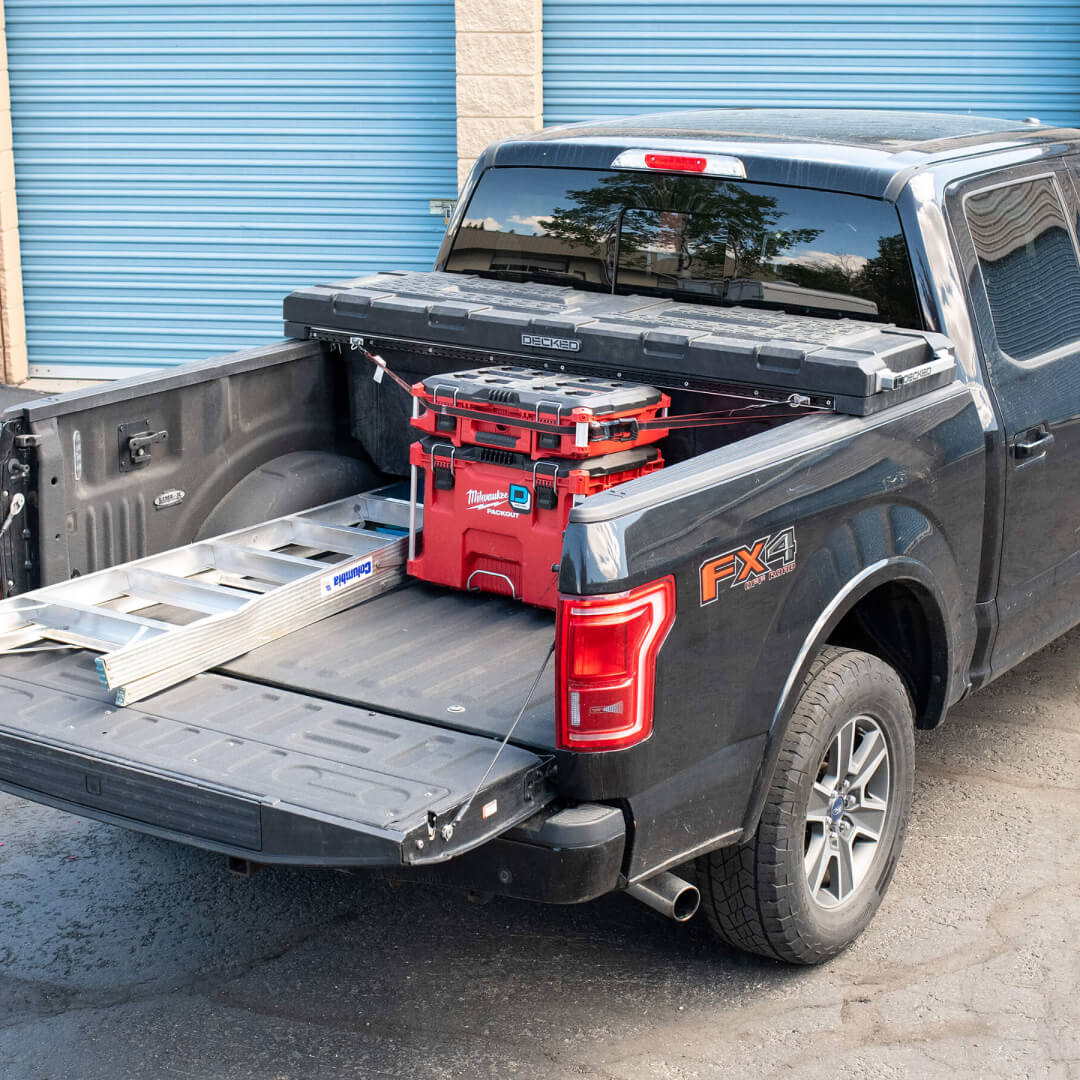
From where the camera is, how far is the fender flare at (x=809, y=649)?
3721mm

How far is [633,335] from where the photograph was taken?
177 inches

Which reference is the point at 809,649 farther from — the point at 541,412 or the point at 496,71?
the point at 496,71

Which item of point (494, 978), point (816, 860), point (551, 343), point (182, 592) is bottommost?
point (494, 978)

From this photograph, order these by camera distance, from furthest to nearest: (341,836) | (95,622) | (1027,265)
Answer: (1027,265)
(95,622)
(341,836)

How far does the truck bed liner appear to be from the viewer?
12.2 ft

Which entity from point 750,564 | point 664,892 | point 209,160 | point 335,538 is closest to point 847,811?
point 664,892

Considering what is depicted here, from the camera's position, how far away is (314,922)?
4477 millimetres

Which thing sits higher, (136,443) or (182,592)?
(136,443)

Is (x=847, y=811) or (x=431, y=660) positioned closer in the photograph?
(x=431, y=660)

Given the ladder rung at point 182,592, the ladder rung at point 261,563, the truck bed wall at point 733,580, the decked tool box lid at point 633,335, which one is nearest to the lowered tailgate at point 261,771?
the truck bed wall at point 733,580

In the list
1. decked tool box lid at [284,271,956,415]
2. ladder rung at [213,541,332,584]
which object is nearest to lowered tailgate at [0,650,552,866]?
ladder rung at [213,541,332,584]

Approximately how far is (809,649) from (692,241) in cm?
169

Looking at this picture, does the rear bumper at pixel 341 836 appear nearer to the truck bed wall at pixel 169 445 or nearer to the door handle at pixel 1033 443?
the truck bed wall at pixel 169 445

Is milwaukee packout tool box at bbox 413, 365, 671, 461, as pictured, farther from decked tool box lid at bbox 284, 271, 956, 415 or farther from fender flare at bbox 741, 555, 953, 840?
fender flare at bbox 741, 555, 953, 840
